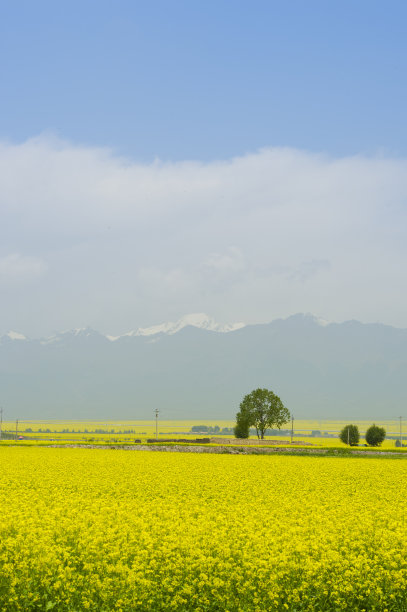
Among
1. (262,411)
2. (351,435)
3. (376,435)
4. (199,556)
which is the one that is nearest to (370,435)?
(376,435)

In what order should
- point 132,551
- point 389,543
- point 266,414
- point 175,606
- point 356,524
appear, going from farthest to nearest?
point 266,414
point 356,524
point 389,543
point 132,551
point 175,606

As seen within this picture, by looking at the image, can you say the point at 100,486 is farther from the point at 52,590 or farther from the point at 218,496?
the point at 52,590

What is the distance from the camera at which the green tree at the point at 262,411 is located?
115438 millimetres

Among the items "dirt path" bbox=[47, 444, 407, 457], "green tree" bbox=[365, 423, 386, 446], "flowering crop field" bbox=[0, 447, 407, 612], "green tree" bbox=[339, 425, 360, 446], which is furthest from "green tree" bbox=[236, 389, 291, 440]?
"flowering crop field" bbox=[0, 447, 407, 612]

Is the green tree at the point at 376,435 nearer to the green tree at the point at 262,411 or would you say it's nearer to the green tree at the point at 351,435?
the green tree at the point at 351,435

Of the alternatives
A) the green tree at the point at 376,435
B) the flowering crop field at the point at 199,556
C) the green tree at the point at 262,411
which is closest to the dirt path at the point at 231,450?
the green tree at the point at 376,435

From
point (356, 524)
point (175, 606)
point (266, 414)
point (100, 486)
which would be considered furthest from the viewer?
point (266, 414)

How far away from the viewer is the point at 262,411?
382 feet

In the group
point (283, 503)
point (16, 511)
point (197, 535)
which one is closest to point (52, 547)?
point (197, 535)

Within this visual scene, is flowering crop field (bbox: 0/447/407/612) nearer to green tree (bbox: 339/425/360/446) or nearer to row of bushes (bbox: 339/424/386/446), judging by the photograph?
row of bushes (bbox: 339/424/386/446)

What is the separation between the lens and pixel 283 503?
2145 centimetres

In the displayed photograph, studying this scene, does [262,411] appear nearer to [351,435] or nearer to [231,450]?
[351,435]

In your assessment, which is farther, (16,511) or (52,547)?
(16,511)

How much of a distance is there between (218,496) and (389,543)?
357 inches
